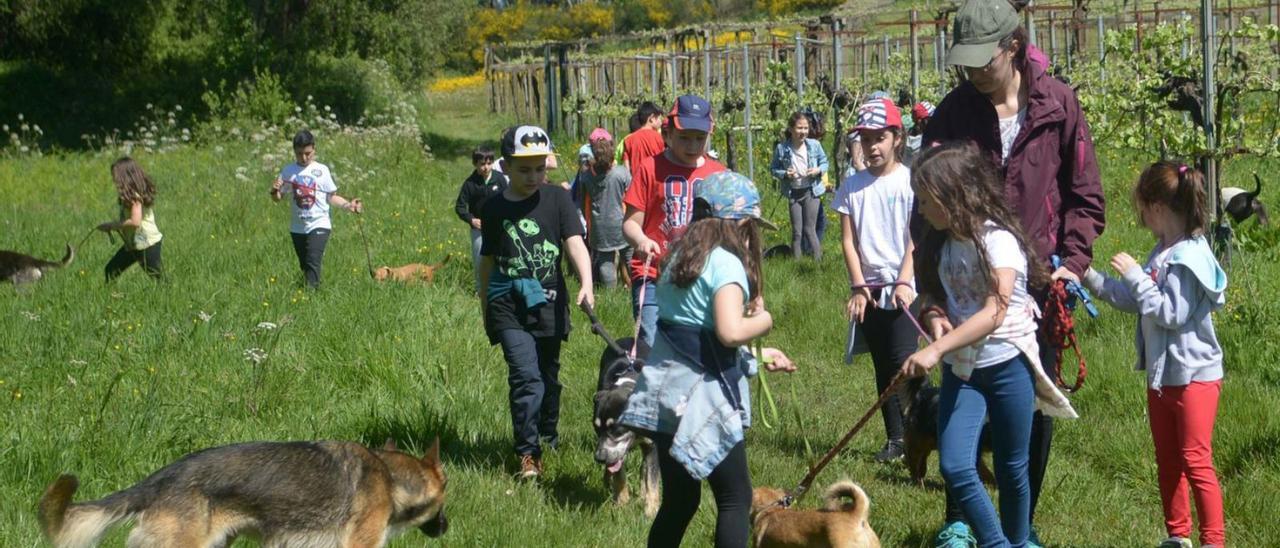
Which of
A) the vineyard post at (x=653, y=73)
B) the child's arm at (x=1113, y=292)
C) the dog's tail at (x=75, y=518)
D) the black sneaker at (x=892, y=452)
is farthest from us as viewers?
the vineyard post at (x=653, y=73)

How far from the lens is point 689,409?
4.21m

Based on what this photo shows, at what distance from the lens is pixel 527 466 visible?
618 cm

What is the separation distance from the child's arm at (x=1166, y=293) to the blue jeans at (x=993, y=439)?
68cm

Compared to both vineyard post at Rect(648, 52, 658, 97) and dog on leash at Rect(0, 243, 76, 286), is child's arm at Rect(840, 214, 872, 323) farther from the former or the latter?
vineyard post at Rect(648, 52, 658, 97)

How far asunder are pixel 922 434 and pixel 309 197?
22.0 ft

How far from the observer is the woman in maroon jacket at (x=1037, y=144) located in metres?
4.72

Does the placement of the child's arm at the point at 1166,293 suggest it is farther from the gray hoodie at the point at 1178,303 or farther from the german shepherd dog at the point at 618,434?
the german shepherd dog at the point at 618,434

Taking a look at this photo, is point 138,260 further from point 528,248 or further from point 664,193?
point 664,193

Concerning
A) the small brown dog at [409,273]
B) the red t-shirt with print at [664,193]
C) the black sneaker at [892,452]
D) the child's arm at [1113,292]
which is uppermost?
the red t-shirt with print at [664,193]

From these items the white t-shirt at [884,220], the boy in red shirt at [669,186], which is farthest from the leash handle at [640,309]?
the white t-shirt at [884,220]

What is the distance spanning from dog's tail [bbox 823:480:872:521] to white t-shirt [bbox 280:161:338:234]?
7443mm

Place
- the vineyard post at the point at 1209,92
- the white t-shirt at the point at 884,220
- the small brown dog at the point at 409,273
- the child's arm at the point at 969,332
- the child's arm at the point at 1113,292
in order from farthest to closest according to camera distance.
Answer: the small brown dog at the point at 409,273 → the vineyard post at the point at 1209,92 → the white t-shirt at the point at 884,220 → the child's arm at the point at 1113,292 → the child's arm at the point at 969,332

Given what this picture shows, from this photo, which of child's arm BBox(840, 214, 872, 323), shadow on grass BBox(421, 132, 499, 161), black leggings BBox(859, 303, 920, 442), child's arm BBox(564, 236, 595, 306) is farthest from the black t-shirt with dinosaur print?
shadow on grass BBox(421, 132, 499, 161)

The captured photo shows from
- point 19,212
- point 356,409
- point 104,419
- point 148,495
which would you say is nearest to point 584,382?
point 356,409
